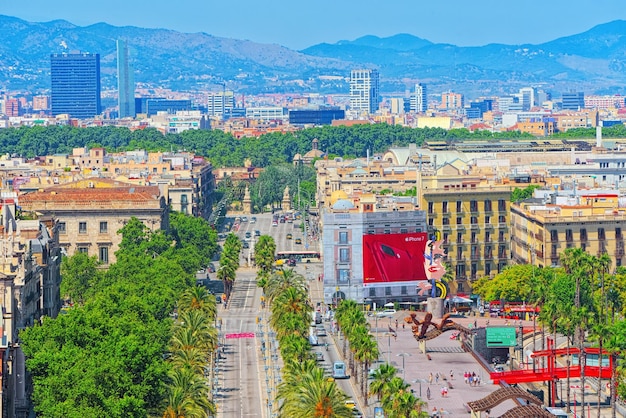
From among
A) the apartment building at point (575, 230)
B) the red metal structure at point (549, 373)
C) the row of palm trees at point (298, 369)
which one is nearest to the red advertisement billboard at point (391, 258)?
the row of palm trees at point (298, 369)

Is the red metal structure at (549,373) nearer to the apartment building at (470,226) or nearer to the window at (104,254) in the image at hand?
the apartment building at (470,226)

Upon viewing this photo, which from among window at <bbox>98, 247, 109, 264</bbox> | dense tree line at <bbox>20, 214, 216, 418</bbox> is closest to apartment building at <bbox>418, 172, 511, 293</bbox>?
window at <bbox>98, 247, 109, 264</bbox>

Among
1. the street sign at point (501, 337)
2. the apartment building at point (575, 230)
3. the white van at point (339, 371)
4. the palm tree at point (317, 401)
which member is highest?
the apartment building at point (575, 230)

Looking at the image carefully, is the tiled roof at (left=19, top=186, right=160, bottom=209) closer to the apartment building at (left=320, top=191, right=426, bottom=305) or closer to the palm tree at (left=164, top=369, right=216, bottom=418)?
the apartment building at (left=320, top=191, right=426, bottom=305)

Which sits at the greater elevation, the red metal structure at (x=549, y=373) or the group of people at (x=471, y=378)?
the red metal structure at (x=549, y=373)

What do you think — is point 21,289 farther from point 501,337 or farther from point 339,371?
point 501,337

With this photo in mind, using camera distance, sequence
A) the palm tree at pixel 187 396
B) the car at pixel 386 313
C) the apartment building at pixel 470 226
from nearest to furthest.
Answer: the palm tree at pixel 187 396 < the car at pixel 386 313 < the apartment building at pixel 470 226

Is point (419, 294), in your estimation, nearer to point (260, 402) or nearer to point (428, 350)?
point (428, 350)

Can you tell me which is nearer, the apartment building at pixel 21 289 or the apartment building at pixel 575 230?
the apartment building at pixel 21 289
